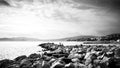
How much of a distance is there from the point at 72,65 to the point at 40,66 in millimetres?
2239

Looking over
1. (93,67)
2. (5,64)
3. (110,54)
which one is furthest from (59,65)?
(110,54)

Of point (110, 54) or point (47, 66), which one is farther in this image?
point (110, 54)

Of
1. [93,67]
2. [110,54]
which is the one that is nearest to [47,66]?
[93,67]

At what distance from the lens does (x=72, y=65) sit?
7.36m

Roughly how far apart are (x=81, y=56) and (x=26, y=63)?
17.1 ft

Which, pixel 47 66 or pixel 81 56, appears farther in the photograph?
pixel 81 56

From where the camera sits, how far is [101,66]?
308 inches

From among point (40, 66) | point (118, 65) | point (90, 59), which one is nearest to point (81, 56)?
point (90, 59)

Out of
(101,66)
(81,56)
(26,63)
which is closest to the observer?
(101,66)

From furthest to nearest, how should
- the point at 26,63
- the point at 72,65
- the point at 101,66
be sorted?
the point at 26,63 < the point at 101,66 < the point at 72,65

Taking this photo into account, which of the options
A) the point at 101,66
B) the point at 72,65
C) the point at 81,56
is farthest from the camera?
the point at 81,56

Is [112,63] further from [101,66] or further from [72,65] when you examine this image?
[72,65]

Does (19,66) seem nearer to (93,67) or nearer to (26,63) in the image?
(26,63)

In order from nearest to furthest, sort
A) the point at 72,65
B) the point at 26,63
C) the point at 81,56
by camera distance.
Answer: the point at 72,65 < the point at 26,63 < the point at 81,56
